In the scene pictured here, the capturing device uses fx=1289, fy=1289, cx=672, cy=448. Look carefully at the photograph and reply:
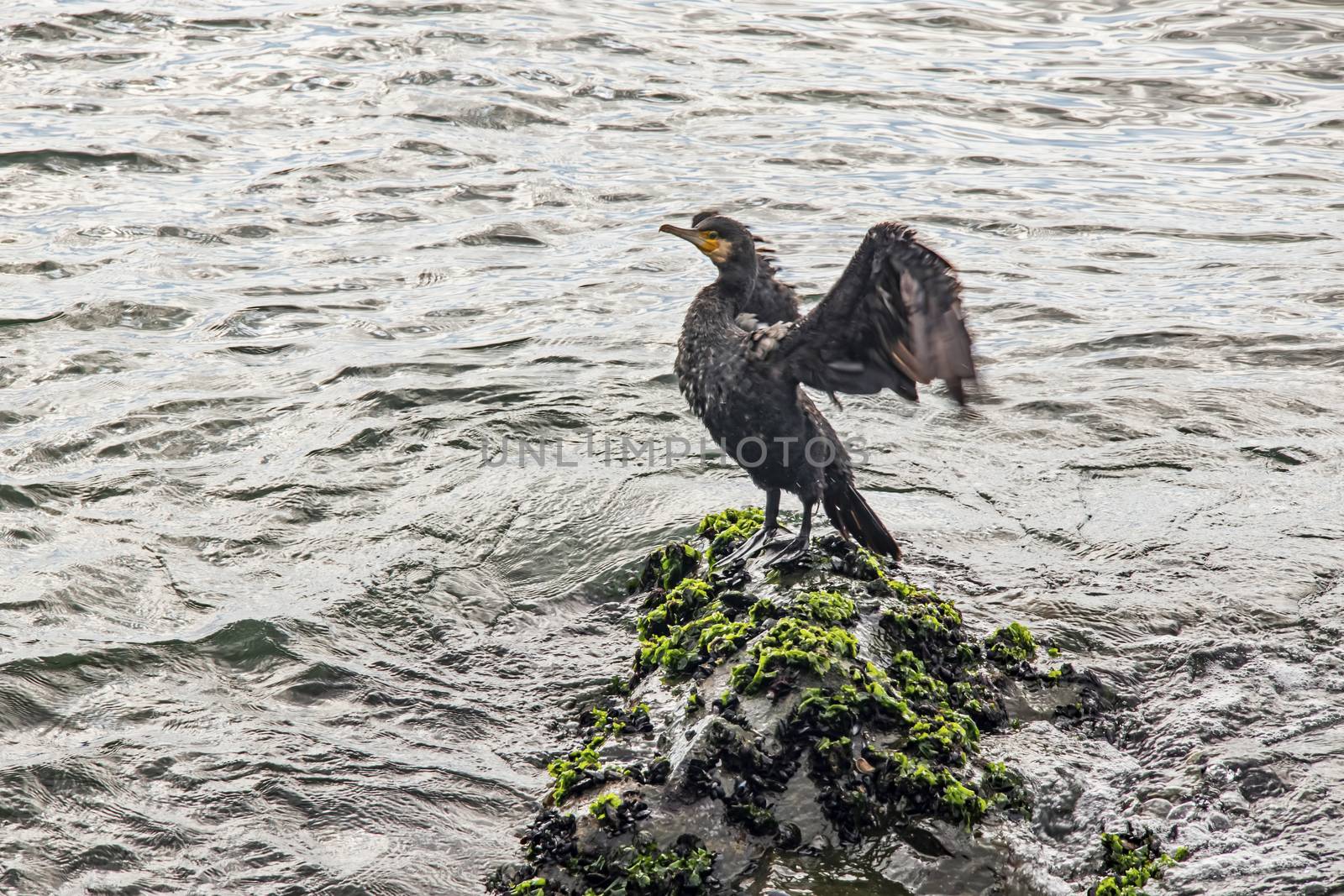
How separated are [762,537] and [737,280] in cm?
120

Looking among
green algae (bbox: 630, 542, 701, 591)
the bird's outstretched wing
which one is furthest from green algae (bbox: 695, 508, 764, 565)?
the bird's outstretched wing

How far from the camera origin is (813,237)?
10.8 m

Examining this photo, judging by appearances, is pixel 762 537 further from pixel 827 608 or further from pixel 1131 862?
pixel 1131 862

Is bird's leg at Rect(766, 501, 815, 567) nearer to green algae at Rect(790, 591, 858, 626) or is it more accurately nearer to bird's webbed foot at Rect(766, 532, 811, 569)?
bird's webbed foot at Rect(766, 532, 811, 569)

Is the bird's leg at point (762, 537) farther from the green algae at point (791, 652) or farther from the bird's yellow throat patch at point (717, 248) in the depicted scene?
the bird's yellow throat patch at point (717, 248)

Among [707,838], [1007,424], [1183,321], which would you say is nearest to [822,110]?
[1183,321]

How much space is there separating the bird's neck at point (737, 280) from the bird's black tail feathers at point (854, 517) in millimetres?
996

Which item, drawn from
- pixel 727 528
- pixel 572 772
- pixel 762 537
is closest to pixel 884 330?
pixel 762 537

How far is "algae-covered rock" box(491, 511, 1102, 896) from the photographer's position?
13.6ft

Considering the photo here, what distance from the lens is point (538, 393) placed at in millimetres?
8414

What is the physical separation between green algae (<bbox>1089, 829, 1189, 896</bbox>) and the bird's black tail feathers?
5.22 ft

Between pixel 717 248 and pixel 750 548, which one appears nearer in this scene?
pixel 750 548

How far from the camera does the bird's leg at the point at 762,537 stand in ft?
18.2

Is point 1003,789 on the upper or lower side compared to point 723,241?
lower
